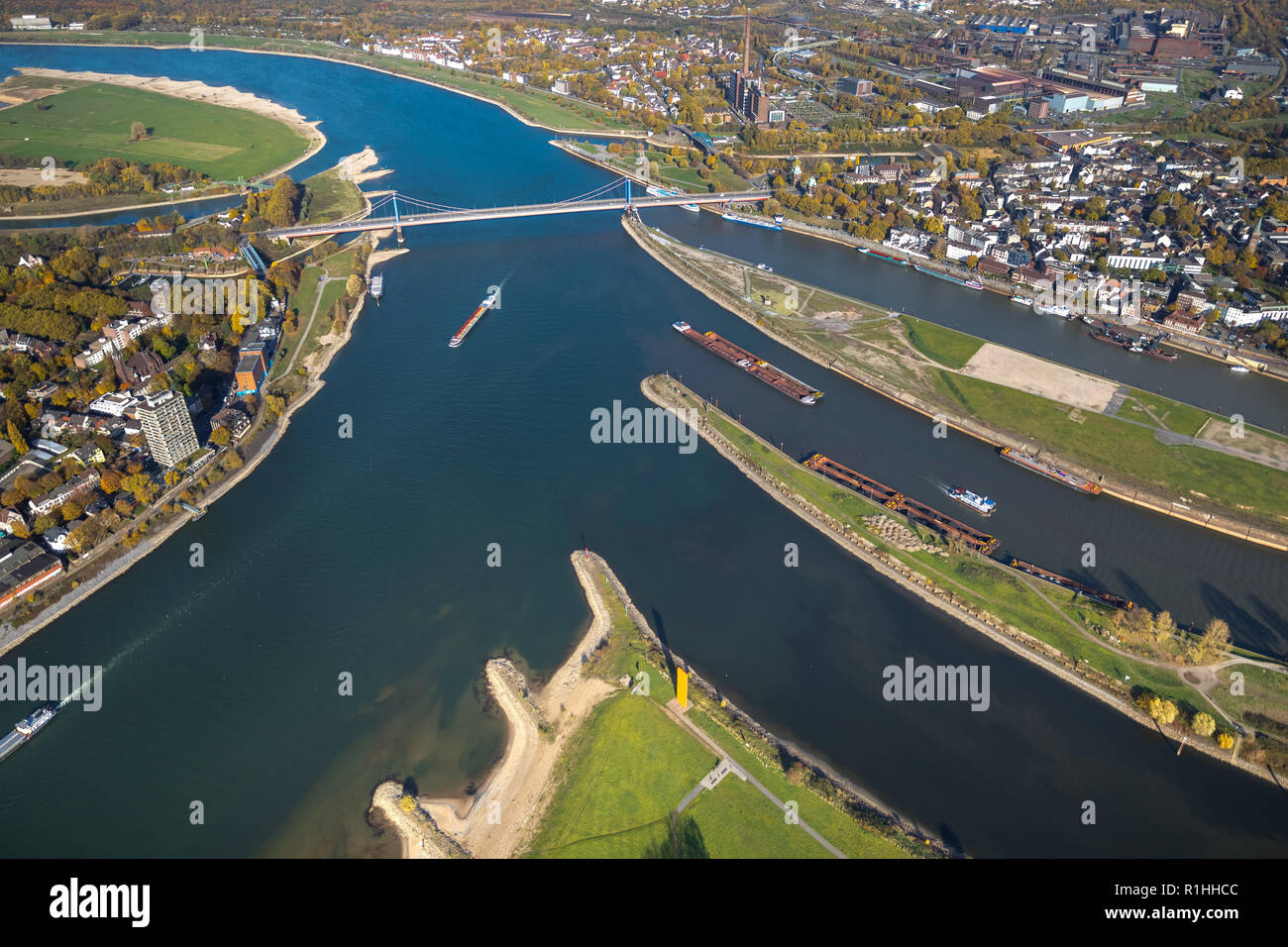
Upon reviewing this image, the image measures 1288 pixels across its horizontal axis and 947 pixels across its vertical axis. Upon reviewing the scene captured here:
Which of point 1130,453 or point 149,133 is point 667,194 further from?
point 149,133

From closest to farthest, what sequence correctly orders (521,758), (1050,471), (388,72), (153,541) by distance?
(521,758)
(153,541)
(1050,471)
(388,72)

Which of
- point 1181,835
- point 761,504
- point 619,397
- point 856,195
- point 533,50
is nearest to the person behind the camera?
point 1181,835

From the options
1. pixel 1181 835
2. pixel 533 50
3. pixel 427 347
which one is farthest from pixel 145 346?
pixel 533 50

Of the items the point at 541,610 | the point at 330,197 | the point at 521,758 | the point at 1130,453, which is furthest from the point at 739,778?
the point at 330,197

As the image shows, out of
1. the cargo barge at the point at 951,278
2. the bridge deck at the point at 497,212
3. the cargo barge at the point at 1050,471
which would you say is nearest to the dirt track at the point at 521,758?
the cargo barge at the point at 1050,471

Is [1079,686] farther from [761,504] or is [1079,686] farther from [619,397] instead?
[619,397]

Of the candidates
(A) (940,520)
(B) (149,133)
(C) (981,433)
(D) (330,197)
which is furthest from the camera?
(B) (149,133)
